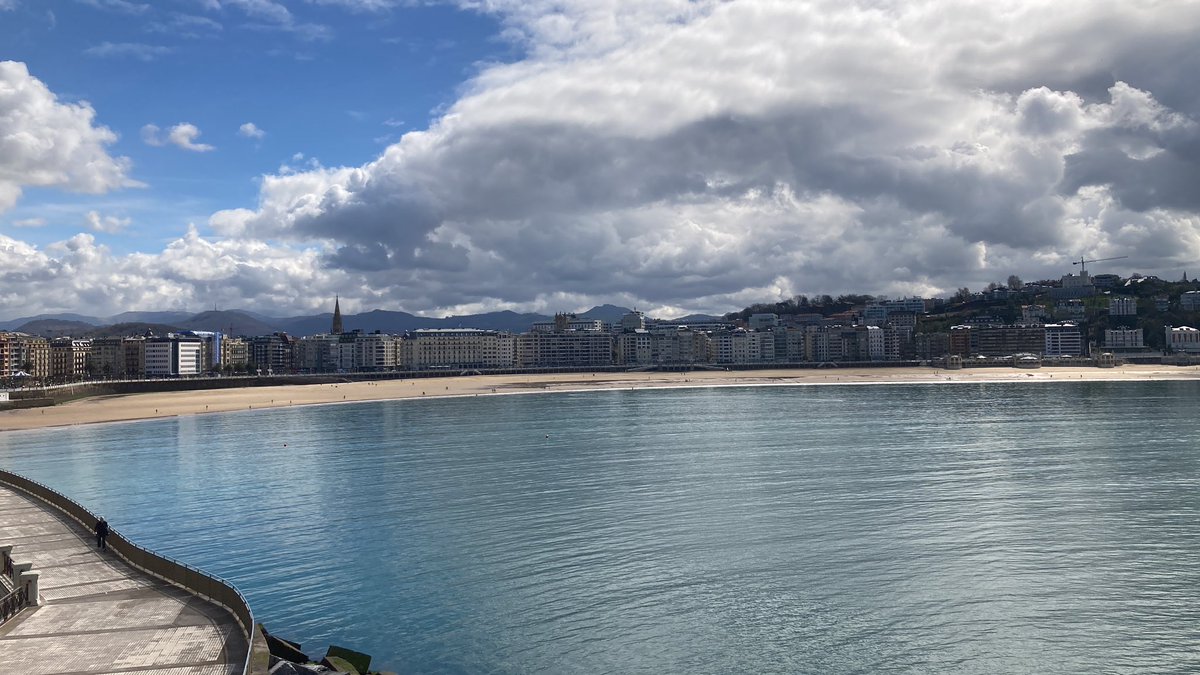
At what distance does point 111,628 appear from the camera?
21203 mm

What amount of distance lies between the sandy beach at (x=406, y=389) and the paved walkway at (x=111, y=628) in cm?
8268

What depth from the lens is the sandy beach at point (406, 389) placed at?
113 m

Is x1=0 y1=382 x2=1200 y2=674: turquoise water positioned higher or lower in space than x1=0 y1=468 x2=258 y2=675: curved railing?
lower

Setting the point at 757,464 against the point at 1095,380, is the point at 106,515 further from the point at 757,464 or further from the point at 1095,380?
the point at 1095,380

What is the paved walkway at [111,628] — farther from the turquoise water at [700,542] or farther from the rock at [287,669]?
the turquoise water at [700,542]

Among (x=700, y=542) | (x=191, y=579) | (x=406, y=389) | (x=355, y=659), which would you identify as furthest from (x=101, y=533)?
(x=406, y=389)

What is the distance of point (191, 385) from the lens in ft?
566

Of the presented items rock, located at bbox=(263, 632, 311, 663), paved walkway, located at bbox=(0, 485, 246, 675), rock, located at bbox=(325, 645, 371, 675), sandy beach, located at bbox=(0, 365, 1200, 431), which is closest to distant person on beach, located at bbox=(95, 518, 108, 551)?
paved walkway, located at bbox=(0, 485, 246, 675)

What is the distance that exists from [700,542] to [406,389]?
139452 mm

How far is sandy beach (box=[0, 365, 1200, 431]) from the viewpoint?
113 m

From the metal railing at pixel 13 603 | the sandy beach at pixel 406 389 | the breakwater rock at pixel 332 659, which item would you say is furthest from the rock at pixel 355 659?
the sandy beach at pixel 406 389

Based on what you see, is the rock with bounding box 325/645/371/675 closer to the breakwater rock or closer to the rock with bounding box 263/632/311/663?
the breakwater rock

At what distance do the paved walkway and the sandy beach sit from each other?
8268 centimetres

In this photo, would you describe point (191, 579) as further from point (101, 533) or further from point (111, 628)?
point (101, 533)
